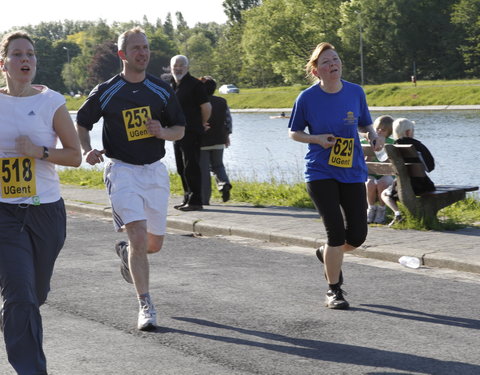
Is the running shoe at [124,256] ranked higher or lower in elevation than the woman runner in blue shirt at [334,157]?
lower

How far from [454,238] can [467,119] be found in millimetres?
37706

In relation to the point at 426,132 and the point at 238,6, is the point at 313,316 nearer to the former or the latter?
the point at 426,132

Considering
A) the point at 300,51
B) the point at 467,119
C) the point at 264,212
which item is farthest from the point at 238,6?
the point at 264,212

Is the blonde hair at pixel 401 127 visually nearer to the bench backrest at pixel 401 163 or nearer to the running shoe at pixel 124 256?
the bench backrest at pixel 401 163

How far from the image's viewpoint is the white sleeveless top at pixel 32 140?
16.0ft

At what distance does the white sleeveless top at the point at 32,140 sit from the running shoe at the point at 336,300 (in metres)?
2.63

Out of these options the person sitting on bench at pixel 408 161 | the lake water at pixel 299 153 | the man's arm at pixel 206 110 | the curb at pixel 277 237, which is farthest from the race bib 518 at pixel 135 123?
the lake water at pixel 299 153

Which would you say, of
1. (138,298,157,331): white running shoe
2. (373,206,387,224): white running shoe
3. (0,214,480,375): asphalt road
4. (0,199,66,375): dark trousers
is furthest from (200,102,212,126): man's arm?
(0,199,66,375): dark trousers

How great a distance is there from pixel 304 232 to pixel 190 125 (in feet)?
9.74

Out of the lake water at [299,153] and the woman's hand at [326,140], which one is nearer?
the woman's hand at [326,140]

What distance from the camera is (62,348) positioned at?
591cm

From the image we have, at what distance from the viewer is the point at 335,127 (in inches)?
272

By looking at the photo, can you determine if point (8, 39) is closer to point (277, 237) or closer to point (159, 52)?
point (277, 237)

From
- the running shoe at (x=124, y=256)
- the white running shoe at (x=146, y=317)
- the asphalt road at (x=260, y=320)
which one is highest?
the running shoe at (x=124, y=256)
